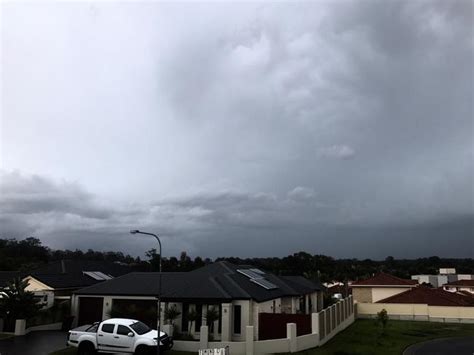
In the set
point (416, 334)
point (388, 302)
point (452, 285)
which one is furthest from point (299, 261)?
point (416, 334)

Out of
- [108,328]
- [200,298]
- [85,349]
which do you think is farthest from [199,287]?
[85,349]

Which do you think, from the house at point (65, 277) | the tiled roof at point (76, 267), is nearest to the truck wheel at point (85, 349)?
the house at point (65, 277)

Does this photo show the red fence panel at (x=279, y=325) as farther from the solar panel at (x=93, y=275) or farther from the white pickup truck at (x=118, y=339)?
the solar panel at (x=93, y=275)

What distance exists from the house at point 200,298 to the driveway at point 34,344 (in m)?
3.60

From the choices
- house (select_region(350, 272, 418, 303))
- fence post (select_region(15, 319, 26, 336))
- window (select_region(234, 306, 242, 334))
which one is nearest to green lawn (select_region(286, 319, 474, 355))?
window (select_region(234, 306, 242, 334))

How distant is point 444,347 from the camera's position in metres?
31.3

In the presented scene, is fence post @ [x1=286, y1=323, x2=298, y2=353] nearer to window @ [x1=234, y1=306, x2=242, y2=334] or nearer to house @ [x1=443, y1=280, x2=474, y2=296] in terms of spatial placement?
window @ [x1=234, y1=306, x2=242, y2=334]

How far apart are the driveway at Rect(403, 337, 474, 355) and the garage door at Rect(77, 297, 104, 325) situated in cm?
2188

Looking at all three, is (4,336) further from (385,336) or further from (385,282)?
(385,282)

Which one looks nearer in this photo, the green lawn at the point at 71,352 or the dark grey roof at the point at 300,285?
the green lawn at the point at 71,352

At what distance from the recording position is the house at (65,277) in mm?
42206

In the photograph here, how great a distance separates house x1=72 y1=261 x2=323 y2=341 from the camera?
30.5 meters

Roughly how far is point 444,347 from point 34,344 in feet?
85.8

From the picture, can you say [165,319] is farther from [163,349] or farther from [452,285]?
[452,285]
